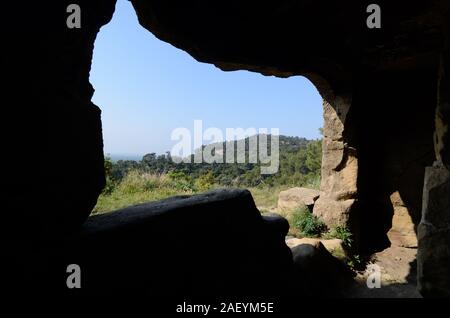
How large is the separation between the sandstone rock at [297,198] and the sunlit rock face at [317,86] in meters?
0.85

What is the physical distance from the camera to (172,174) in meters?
11.3

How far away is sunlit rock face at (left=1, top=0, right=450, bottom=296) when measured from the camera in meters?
1.88

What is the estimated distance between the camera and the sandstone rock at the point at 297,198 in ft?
23.1

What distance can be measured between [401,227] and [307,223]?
1777 mm

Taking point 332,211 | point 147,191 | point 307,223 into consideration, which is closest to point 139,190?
point 147,191

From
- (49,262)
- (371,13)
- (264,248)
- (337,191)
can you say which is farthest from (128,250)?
(337,191)

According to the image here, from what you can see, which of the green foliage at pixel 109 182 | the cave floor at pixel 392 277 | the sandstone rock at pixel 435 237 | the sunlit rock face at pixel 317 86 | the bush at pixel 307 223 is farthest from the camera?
the green foliage at pixel 109 182

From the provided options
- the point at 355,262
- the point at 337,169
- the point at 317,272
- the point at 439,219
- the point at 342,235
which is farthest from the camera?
the point at 337,169

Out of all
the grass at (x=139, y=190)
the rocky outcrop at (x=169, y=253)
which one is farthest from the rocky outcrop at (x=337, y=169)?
the grass at (x=139, y=190)

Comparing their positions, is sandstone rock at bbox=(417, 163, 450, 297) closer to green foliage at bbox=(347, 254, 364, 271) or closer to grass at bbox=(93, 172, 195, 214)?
green foliage at bbox=(347, 254, 364, 271)

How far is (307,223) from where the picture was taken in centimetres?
607

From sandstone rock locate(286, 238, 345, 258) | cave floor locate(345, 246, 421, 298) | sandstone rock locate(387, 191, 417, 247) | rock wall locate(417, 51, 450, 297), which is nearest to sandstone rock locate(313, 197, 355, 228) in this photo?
sandstone rock locate(286, 238, 345, 258)

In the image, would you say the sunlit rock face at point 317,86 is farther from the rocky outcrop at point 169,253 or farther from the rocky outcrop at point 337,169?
the rocky outcrop at point 169,253

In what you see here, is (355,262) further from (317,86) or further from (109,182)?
(109,182)
